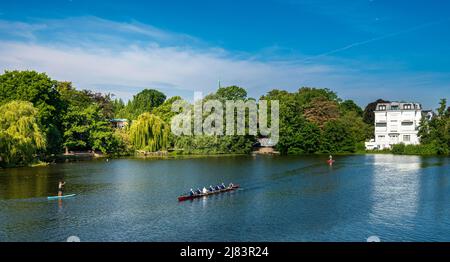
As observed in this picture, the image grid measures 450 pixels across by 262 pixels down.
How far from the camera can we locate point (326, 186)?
1619 inches

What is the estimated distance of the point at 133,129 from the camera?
267ft

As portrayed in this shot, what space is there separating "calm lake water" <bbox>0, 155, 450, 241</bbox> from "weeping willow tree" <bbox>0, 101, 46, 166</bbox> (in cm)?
471

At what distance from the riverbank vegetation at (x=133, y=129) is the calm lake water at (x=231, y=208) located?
9.67 meters

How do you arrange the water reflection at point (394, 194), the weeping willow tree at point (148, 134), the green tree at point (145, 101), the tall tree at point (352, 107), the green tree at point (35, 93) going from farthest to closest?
the green tree at point (145, 101), the tall tree at point (352, 107), the weeping willow tree at point (148, 134), the green tree at point (35, 93), the water reflection at point (394, 194)

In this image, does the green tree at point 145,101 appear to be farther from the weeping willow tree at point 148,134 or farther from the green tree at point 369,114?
the green tree at point 369,114

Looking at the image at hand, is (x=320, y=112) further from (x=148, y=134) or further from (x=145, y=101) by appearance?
(x=145, y=101)

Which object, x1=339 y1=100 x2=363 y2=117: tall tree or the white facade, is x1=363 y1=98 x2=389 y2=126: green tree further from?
the white facade

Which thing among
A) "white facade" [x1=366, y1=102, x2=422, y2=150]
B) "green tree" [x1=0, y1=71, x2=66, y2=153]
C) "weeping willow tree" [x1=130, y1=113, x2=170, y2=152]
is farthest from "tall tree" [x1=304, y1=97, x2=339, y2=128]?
"green tree" [x1=0, y1=71, x2=66, y2=153]

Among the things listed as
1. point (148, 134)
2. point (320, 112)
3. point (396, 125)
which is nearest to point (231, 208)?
point (148, 134)

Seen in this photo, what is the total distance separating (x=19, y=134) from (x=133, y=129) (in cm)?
2717

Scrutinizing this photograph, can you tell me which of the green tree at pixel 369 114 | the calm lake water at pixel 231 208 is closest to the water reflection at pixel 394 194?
the calm lake water at pixel 231 208

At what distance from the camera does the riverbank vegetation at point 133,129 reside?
5778 cm

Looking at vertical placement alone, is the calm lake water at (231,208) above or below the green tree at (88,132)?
below
